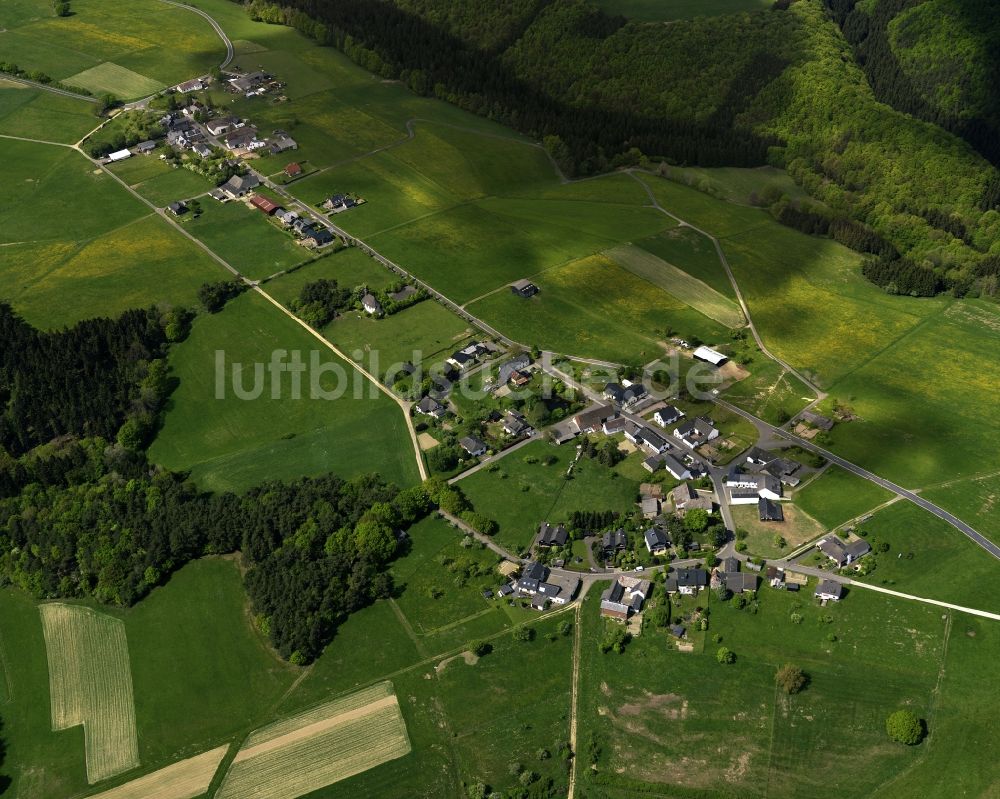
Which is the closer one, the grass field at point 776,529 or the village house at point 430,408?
the grass field at point 776,529

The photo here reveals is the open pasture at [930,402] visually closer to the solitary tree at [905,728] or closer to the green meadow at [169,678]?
the solitary tree at [905,728]

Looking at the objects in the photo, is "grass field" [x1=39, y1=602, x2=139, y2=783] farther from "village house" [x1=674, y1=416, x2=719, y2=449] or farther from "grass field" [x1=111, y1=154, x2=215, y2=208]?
"grass field" [x1=111, y1=154, x2=215, y2=208]

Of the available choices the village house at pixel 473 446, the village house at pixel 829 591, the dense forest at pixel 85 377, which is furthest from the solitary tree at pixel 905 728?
the dense forest at pixel 85 377

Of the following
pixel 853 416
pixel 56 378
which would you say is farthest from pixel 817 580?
pixel 56 378

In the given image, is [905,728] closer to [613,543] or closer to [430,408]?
[613,543]

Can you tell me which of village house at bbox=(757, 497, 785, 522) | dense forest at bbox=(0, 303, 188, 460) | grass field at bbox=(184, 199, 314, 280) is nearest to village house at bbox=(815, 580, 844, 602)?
village house at bbox=(757, 497, 785, 522)

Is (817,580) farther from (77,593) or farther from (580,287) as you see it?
(77,593)

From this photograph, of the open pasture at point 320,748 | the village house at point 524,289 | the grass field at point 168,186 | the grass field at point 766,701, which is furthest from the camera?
the grass field at point 168,186
